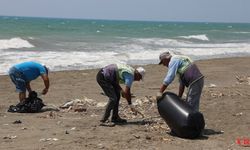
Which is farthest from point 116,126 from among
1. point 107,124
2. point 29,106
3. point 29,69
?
point 29,69

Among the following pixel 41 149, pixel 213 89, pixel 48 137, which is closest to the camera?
pixel 41 149

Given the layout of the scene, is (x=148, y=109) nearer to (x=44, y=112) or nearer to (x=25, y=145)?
(x=44, y=112)

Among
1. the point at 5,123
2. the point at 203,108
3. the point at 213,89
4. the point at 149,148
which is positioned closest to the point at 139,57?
the point at 213,89

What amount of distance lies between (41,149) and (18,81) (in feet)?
11.8

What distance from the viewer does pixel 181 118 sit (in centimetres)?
783

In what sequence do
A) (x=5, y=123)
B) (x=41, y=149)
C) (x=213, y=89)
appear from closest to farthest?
(x=41, y=149)
(x=5, y=123)
(x=213, y=89)

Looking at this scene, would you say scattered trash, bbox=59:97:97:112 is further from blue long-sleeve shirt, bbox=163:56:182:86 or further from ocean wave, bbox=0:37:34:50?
ocean wave, bbox=0:37:34:50

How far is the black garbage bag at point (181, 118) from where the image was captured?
7782 millimetres

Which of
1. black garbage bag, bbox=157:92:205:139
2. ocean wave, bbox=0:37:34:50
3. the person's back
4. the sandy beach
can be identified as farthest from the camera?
ocean wave, bbox=0:37:34:50

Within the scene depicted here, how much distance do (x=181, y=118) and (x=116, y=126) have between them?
1443 millimetres

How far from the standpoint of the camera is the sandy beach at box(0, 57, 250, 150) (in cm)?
750

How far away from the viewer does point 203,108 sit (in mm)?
10656

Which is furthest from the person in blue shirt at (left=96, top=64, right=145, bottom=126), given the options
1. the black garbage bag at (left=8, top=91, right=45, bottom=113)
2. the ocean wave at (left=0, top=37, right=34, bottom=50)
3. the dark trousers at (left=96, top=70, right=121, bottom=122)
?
the ocean wave at (left=0, top=37, right=34, bottom=50)

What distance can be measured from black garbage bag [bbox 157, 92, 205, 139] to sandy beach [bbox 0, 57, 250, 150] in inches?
4.9
